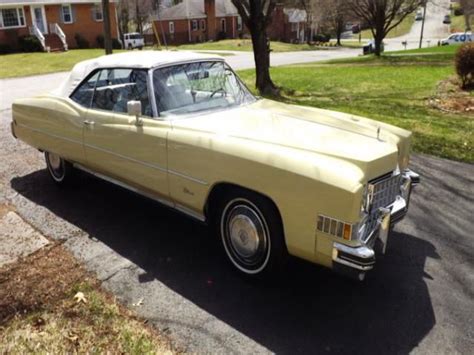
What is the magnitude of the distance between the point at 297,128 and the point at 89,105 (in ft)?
7.70

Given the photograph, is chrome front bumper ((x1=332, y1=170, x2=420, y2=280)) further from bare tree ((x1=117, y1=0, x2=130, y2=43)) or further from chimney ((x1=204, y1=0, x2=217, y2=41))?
bare tree ((x1=117, y1=0, x2=130, y2=43))

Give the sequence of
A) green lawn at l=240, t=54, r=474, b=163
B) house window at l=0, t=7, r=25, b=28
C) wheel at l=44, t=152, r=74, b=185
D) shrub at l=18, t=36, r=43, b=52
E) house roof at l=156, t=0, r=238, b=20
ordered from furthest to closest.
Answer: house roof at l=156, t=0, r=238, b=20
house window at l=0, t=7, r=25, b=28
shrub at l=18, t=36, r=43, b=52
green lawn at l=240, t=54, r=474, b=163
wheel at l=44, t=152, r=74, b=185

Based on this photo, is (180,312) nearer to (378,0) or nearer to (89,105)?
(89,105)

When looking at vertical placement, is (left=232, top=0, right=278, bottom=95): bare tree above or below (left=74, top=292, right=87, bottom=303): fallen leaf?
above

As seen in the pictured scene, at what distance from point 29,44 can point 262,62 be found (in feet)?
87.5

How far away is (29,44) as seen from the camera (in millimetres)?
33281

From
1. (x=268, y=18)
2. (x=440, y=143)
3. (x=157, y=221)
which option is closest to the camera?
(x=157, y=221)

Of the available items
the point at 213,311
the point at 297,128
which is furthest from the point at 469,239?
the point at 213,311

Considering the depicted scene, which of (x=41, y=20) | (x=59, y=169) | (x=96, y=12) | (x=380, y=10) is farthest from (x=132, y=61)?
(x=96, y=12)

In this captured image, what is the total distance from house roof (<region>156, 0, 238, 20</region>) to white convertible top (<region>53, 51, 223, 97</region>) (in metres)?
55.3

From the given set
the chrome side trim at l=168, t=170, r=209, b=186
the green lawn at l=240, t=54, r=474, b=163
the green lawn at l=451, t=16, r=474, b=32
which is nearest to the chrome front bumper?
the chrome side trim at l=168, t=170, r=209, b=186

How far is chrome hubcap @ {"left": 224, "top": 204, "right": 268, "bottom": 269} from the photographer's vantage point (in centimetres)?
346

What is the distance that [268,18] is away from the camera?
12.3 metres

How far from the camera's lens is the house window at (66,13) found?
3744 centimetres
